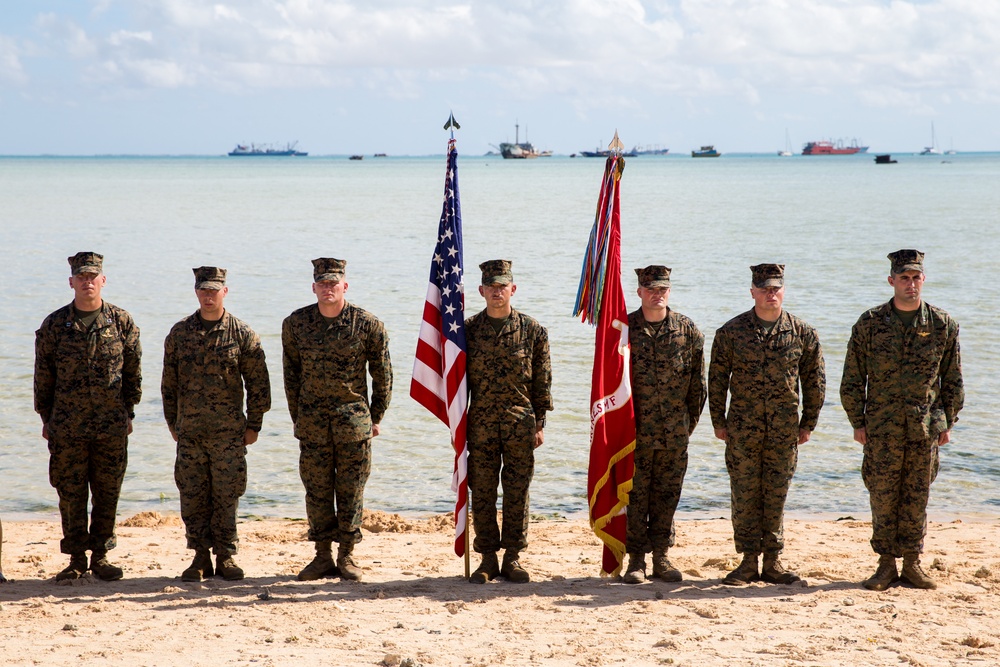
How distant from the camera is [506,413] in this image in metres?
7.45

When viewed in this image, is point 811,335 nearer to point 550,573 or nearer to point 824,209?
point 550,573

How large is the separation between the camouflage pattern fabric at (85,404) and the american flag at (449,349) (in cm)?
198

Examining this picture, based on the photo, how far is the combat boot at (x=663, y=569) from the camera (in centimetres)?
757

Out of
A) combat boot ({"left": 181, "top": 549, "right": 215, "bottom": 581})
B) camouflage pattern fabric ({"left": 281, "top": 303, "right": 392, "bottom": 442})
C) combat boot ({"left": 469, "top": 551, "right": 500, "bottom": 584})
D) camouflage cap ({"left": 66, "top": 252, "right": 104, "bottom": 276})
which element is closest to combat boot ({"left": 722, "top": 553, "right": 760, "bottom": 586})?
combat boot ({"left": 469, "top": 551, "right": 500, "bottom": 584})

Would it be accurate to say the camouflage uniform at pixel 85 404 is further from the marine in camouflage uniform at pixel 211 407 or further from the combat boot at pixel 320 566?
the combat boot at pixel 320 566

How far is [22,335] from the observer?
61.5 ft

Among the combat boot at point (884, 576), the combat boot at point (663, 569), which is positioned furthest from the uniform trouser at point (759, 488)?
the combat boot at point (884, 576)

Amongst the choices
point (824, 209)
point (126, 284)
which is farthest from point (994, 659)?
point (824, 209)

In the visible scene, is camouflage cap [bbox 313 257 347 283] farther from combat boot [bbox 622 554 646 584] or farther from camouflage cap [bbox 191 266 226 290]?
combat boot [bbox 622 554 646 584]

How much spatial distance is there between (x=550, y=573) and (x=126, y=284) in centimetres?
2077

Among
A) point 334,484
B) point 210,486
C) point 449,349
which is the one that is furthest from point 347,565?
point 449,349

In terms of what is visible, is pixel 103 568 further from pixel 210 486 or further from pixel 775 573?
pixel 775 573

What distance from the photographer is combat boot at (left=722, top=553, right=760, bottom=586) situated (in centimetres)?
746

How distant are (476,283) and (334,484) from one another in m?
18.6
